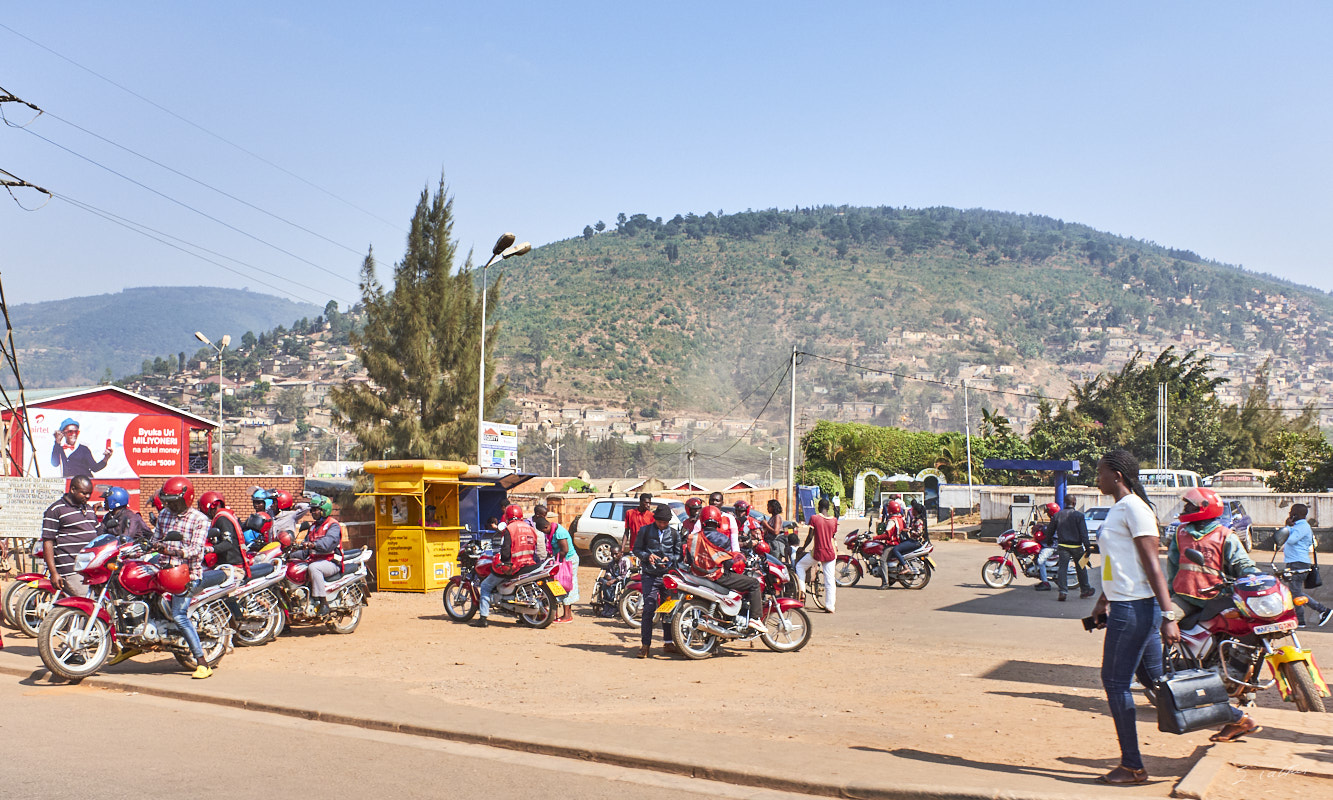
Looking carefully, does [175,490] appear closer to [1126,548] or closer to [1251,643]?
[1126,548]

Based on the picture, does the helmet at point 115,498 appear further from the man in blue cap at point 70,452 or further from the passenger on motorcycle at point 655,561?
the man in blue cap at point 70,452

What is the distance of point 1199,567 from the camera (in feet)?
28.9

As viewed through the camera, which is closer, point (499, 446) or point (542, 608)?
point (542, 608)

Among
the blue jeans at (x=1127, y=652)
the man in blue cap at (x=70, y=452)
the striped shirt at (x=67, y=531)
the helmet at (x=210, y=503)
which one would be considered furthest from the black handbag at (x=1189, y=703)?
the man in blue cap at (x=70, y=452)

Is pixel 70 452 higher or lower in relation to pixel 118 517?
higher

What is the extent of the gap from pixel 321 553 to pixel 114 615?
3.72 m

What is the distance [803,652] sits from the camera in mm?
12820

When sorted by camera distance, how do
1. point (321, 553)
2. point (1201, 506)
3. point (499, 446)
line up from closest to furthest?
point (1201, 506) < point (321, 553) < point (499, 446)

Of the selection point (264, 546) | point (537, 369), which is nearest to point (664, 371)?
point (537, 369)

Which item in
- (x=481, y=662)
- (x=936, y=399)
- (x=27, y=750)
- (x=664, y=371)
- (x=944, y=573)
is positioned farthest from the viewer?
(x=936, y=399)

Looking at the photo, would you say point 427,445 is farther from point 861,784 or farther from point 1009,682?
point 861,784

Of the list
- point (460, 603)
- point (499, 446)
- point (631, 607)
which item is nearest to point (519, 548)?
point (460, 603)

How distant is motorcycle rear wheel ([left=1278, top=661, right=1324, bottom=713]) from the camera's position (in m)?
8.20

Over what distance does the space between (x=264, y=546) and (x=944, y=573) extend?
16.4 metres
